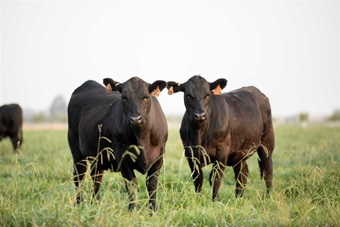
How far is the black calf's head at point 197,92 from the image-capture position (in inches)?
288

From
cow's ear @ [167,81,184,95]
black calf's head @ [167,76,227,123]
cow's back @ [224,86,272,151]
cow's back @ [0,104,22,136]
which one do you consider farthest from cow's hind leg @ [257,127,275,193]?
cow's back @ [0,104,22,136]

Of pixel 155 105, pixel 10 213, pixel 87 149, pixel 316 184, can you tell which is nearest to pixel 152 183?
pixel 155 105

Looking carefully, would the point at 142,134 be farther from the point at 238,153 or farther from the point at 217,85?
the point at 238,153

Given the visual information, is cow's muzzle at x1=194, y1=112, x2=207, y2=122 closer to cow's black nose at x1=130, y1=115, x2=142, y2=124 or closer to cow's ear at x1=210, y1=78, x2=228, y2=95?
cow's ear at x1=210, y1=78, x2=228, y2=95

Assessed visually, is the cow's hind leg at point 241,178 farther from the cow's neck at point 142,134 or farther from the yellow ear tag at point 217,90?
the cow's neck at point 142,134

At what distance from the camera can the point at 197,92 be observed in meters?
7.54

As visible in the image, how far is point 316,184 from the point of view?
7.29 m

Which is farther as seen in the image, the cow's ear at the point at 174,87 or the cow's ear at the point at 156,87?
the cow's ear at the point at 174,87

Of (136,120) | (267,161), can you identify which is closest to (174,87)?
(136,120)

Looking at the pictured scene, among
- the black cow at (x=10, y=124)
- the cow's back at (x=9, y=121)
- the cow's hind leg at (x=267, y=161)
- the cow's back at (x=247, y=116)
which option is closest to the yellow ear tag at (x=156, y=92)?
the cow's back at (x=247, y=116)

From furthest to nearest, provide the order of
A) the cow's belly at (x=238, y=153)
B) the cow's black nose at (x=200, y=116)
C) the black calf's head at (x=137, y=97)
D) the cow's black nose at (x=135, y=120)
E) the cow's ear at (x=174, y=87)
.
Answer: the cow's belly at (x=238, y=153) → the cow's ear at (x=174, y=87) → the cow's black nose at (x=200, y=116) → the black calf's head at (x=137, y=97) → the cow's black nose at (x=135, y=120)

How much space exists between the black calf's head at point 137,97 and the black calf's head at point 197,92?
30.7 inches

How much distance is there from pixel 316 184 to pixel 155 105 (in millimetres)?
3056

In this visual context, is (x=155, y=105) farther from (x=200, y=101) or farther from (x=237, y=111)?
(x=237, y=111)
